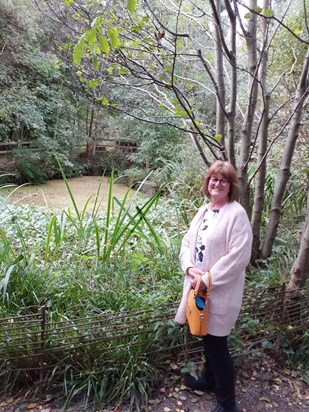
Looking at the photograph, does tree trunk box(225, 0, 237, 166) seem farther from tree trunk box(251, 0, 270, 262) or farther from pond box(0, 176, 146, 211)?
pond box(0, 176, 146, 211)

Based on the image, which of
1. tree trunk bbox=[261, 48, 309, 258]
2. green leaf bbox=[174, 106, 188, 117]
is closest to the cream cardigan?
green leaf bbox=[174, 106, 188, 117]

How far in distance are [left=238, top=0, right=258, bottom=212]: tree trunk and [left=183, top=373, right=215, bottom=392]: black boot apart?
1.34m

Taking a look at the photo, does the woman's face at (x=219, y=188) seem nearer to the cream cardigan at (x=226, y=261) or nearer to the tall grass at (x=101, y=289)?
the cream cardigan at (x=226, y=261)

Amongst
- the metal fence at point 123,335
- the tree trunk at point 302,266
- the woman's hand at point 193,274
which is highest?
the woman's hand at point 193,274

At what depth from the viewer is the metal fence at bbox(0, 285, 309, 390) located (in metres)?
1.76

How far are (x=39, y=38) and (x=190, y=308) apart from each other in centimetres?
1084

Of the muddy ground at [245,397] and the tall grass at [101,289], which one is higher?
the tall grass at [101,289]

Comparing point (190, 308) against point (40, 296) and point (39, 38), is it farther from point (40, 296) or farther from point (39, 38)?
point (39, 38)

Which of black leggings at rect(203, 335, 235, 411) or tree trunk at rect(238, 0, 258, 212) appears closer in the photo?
black leggings at rect(203, 335, 235, 411)

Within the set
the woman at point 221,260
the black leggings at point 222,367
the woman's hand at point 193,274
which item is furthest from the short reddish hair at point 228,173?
the black leggings at point 222,367

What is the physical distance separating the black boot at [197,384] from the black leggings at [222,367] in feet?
0.57

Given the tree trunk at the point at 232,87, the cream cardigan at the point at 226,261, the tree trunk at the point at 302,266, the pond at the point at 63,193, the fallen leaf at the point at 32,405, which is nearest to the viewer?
the cream cardigan at the point at 226,261

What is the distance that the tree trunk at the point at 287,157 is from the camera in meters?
2.25

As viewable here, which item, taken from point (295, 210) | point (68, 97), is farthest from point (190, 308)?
point (68, 97)
